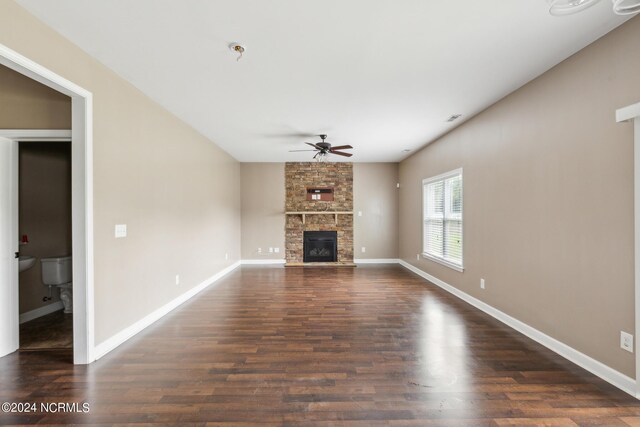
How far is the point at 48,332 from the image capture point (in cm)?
300

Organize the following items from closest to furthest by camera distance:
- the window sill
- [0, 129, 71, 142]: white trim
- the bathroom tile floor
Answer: [0, 129, 71, 142]: white trim < the bathroom tile floor < the window sill

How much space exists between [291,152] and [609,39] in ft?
15.7

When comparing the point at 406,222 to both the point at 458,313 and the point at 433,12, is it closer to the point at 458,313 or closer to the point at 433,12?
the point at 458,313

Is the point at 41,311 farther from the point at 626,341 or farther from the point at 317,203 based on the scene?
the point at 626,341

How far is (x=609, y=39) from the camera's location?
2113mm

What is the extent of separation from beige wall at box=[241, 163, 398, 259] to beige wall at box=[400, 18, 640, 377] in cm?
350

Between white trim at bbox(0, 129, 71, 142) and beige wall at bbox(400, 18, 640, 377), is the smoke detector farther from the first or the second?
beige wall at bbox(400, 18, 640, 377)

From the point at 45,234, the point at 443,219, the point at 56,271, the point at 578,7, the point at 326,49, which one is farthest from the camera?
the point at 443,219

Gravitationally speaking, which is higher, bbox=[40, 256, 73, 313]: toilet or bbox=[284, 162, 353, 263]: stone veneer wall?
bbox=[284, 162, 353, 263]: stone veneer wall

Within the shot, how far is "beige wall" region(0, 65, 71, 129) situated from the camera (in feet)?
8.60

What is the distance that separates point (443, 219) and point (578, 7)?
3921 mm

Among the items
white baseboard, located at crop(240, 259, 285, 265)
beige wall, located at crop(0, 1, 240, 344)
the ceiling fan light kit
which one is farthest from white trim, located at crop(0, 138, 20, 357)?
white baseboard, located at crop(240, 259, 285, 265)

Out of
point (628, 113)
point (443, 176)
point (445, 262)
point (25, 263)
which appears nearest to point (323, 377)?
point (628, 113)

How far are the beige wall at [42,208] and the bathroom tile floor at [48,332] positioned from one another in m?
0.24
